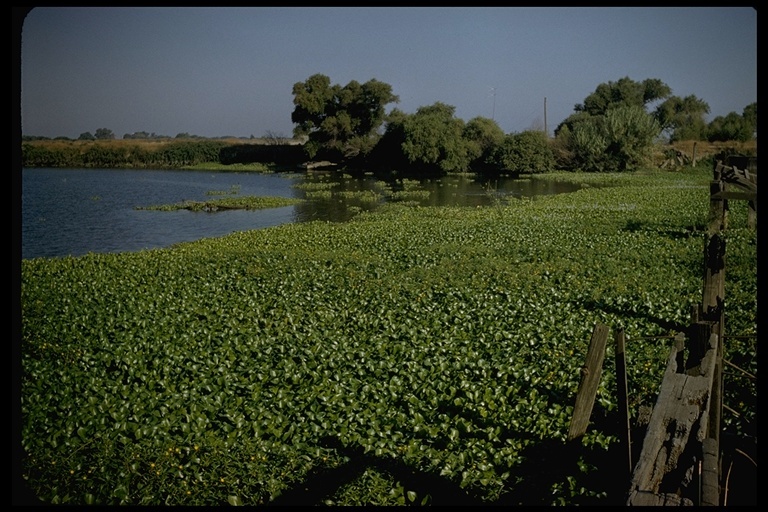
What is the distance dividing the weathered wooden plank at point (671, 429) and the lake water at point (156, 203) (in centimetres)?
1994

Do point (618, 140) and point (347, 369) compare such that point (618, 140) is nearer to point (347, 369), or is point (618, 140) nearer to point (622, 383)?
point (347, 369)

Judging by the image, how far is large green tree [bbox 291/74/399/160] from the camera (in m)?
67.8

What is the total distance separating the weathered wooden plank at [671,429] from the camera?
3.06 metres

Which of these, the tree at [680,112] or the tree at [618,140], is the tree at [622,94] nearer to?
the tree at [680,112]

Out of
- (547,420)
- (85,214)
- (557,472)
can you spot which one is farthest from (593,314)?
(85,214)

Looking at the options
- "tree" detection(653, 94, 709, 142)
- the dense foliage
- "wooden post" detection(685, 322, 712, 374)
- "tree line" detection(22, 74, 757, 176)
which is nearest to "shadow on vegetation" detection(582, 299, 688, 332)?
the dense foliage

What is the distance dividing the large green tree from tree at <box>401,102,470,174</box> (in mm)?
9822

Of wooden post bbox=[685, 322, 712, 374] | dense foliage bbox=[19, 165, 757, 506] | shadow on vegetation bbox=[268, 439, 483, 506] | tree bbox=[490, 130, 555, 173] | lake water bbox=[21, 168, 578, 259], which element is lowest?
shadow on vegetation bbox=[268, 439, 483, 506]


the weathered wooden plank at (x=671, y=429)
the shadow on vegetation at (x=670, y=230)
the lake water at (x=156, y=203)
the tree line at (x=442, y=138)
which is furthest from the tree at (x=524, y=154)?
the weathered wooden plank at (x=671, y=429)

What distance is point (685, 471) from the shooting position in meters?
3.34

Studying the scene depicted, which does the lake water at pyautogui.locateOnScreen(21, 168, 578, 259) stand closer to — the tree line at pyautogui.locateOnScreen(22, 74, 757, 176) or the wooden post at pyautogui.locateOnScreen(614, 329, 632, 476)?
the tree line at pyautogui.locateOnScreen(22, 74, 757, 176)

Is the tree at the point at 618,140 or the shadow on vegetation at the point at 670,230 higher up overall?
the tree at the point at 618,140

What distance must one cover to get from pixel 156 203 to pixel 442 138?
3318 cm

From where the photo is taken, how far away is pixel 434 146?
58094mm
